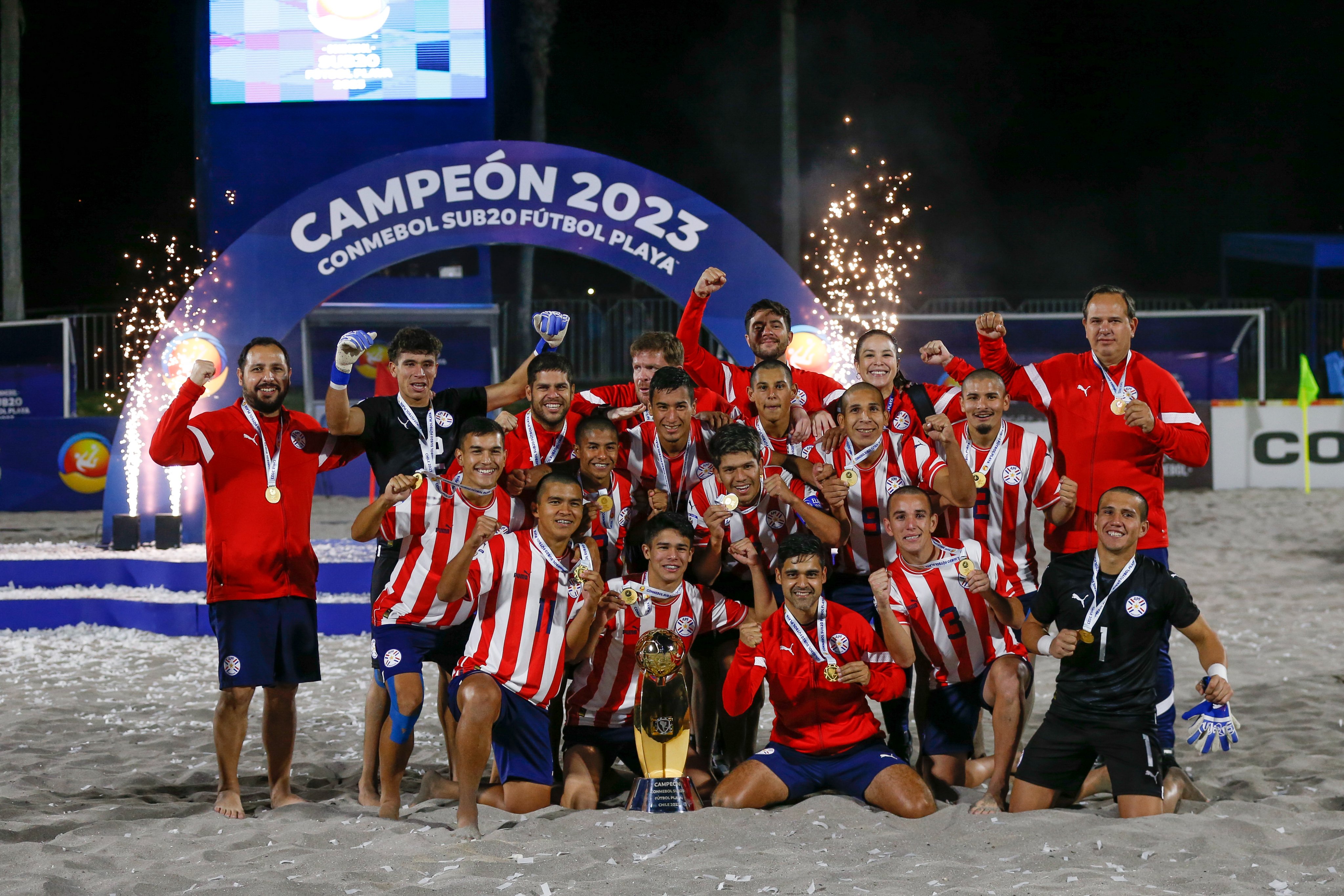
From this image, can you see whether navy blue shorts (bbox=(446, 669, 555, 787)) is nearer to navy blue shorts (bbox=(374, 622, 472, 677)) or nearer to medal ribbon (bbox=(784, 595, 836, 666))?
navy blue shorts (bbox=(374, 622, 472, 677))

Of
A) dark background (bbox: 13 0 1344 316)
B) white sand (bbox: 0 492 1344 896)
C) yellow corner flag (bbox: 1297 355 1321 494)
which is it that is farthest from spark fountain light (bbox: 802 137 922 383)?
white sand (bbox: 0 492 1344 896)

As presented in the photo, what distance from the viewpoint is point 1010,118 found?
36.2 metres

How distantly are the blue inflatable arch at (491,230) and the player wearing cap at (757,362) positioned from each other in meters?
2.53

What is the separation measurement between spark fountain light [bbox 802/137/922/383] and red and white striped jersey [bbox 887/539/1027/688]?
974 cm

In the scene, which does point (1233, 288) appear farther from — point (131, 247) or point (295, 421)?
point (295, 421)

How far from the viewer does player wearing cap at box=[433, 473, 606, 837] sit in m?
4.95

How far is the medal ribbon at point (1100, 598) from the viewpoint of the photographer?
4.79m

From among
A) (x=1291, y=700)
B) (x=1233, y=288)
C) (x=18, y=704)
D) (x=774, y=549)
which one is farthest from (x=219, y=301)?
(x=1233, y=288)

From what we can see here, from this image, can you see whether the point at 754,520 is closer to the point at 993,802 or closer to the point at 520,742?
the point at 520,742

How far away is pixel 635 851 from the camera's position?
4.32 meters

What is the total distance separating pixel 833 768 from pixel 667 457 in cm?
154

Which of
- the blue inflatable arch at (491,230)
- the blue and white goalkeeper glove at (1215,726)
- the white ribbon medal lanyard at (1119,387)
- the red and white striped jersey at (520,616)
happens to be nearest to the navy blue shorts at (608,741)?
the red and white striped jersey at (520,616)

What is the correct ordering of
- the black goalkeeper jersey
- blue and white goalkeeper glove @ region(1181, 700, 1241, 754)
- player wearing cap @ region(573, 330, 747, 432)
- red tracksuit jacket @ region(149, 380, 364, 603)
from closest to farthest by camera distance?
blue and white goalkeeper glove @ region(1181, 700, 1241, 754), the black goalkeeper jersey, red tracksuit jacket @ region(149, 380, 364, 603), player wearing cap @ region(573, 330, 747, 432)

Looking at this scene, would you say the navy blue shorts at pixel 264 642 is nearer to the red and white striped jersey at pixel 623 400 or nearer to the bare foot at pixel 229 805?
the bare foot at pixel 229 805
